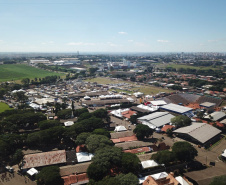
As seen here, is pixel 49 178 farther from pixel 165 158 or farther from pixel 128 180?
pixel 165 158

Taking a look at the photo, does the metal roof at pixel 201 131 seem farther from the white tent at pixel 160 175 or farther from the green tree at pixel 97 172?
the green tree at pixel 97 172

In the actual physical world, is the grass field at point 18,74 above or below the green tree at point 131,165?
above

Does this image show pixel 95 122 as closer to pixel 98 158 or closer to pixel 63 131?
pixel 63 131

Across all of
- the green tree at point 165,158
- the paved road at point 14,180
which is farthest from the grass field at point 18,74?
the green tree at point 165,158

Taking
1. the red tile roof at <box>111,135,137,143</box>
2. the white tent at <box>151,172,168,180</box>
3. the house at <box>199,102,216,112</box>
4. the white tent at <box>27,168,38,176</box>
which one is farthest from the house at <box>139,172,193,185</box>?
the house at <box>199,102,216,112</box>

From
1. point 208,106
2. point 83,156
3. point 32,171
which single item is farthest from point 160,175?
point 208,106
